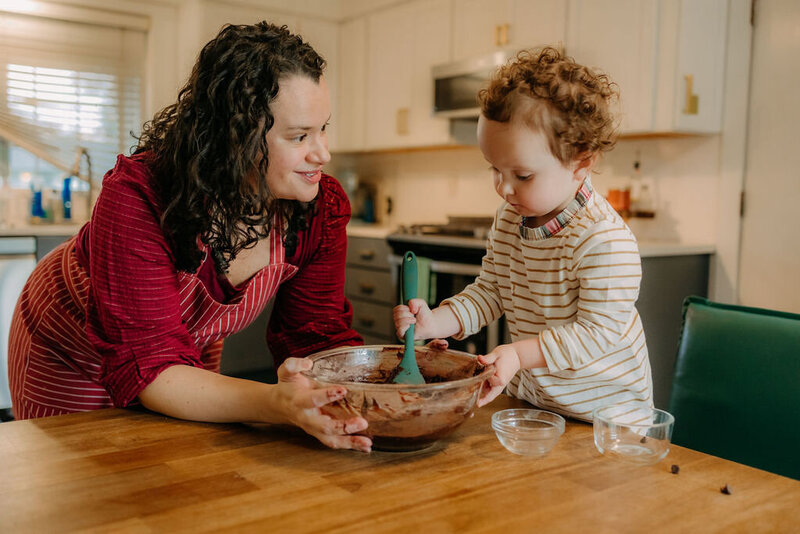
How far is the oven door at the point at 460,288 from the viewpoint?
3.00 metres

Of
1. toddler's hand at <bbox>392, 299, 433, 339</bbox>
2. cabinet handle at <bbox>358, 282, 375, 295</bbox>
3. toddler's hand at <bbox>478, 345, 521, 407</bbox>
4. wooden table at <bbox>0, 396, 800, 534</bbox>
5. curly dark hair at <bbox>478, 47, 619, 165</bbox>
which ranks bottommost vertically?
cabinet handle at <bbox>358, 282, 375, 295</bbox>

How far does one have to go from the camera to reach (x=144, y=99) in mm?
4266

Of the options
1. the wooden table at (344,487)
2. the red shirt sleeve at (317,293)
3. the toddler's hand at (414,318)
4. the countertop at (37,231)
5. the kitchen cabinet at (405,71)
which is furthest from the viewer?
the kitchen cabinet at (405,71)

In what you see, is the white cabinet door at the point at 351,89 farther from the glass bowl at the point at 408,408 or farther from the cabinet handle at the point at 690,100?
the glass bowl at the point at 408,408

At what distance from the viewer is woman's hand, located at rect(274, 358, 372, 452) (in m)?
0.89

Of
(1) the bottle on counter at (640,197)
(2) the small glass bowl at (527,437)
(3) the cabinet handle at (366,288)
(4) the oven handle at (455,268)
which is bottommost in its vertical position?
(3) the cabinet handle at (366,288)

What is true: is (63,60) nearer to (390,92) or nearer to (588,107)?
(390,92)

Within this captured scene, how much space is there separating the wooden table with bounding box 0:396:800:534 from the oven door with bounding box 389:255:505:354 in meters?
1.99

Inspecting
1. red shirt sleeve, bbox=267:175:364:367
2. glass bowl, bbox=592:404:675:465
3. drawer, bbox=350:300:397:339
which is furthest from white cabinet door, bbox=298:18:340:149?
glass bowl, bbox=592:404:675:465

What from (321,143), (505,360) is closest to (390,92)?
(321,143)

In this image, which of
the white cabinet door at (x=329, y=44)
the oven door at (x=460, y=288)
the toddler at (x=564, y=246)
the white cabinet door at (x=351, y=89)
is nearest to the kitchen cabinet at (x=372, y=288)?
the oven door at (x=460, y=288)

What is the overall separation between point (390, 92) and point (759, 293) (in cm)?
237

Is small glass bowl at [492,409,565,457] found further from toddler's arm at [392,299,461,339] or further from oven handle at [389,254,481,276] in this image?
oven handle at [389,254,481,276]

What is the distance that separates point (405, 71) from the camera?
13.5ft
